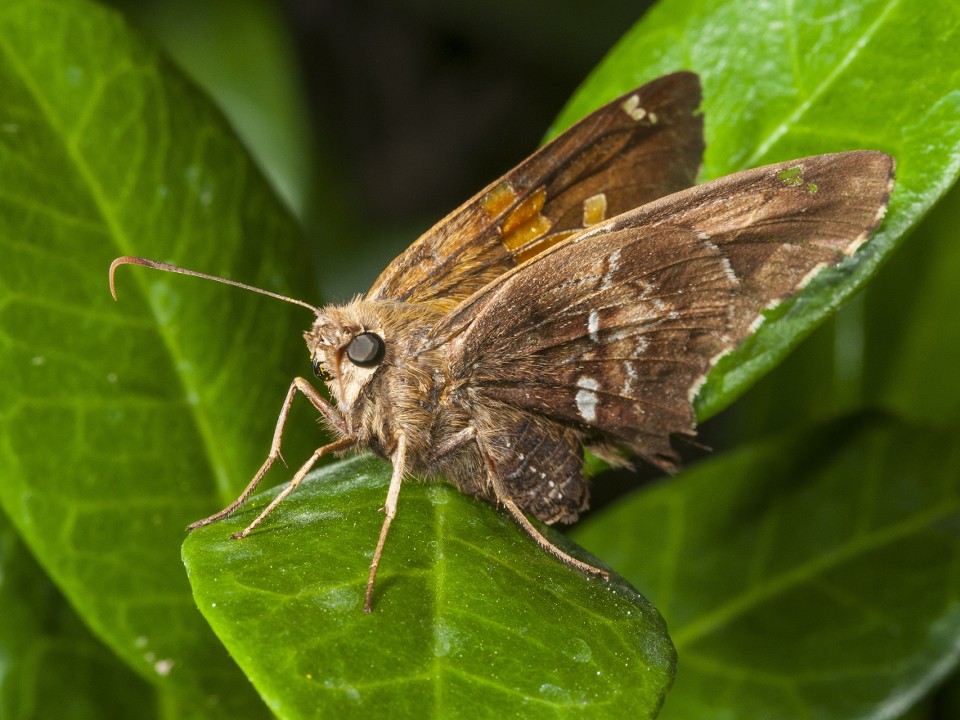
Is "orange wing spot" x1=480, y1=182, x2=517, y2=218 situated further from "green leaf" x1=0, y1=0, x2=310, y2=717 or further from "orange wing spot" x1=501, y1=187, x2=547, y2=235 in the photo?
"green leaf" x1=0, y1=0, x2=310, y2=717

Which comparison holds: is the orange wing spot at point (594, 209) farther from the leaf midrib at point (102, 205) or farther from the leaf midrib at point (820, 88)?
the leaf midrib at point (102, 205)

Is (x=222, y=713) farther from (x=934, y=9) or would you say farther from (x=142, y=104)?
(x=934, y=9)

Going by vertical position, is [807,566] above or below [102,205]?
below

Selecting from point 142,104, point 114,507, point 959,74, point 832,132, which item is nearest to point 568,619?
point 114,507

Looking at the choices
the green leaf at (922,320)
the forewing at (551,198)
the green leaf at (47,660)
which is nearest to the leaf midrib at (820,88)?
the forewing at (551,198)

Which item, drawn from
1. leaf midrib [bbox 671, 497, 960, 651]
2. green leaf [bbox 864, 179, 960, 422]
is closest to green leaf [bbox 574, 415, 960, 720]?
leaf midrib [bbox 671, 497, 960, 651]

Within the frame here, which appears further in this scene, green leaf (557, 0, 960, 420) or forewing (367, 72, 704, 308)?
forewing (367, 72, 704, 308)

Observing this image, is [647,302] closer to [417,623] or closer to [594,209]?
[594,209]

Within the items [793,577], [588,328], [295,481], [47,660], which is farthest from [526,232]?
[47,660]
